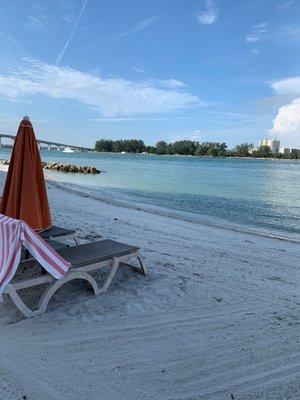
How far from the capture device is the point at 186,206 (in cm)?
2045

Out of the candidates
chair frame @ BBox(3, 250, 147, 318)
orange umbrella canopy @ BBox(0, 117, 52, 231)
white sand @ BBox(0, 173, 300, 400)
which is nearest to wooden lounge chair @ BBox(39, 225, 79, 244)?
orange umbrella canopy @ BBox(0, 117, 52, 231)

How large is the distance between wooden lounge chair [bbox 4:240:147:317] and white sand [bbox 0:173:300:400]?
0.47 feet

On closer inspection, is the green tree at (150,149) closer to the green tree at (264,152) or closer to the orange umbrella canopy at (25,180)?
the green tree at (264,152)

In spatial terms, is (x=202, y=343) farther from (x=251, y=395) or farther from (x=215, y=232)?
(x=215, y=232)

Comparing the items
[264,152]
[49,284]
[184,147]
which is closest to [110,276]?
[49,284]

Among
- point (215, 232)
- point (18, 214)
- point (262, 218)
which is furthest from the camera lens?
point (262, 218)

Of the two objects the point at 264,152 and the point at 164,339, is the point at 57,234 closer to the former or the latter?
the point at 164,339

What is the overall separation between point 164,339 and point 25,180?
2648 millimetres

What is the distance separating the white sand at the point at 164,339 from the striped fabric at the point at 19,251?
54 centimetres

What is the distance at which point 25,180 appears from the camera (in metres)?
5.02

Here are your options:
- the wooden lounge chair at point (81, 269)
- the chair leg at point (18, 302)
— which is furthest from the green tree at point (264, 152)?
the chair leg at point (18, 302)

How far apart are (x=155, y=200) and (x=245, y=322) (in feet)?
59.2

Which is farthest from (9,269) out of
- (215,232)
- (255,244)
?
(215,232)

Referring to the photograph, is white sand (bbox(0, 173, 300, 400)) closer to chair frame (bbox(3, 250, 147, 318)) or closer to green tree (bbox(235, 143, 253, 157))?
chair frame (bbox(3, 250, 147, 318))
